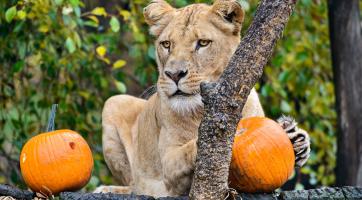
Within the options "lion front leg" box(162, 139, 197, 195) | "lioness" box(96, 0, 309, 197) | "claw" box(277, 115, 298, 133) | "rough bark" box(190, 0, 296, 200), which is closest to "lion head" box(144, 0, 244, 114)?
"lioness" box(96, 0, 309, 197)

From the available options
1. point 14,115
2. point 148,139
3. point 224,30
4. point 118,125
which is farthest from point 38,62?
point 224,30

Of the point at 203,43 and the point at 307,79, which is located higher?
the point at 203,43

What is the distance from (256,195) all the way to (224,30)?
1.25 meters

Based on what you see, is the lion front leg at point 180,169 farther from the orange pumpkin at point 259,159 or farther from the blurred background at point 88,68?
the blurred background at point 88,68

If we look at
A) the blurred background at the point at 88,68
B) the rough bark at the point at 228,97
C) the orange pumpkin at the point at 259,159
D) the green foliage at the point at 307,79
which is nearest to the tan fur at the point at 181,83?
the orange pumpkin at the point at 259,159

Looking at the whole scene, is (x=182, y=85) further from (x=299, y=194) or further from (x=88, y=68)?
(x=88, y=68)

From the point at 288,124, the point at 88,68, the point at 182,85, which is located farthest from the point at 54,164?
the point at 88,68

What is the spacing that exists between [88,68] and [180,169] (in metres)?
3.21

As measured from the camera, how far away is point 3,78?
7.83 metres

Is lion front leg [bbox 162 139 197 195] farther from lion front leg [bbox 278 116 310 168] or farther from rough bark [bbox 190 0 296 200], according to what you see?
rough bark [bbox 190 0 296 200]

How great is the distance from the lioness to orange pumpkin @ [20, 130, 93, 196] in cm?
46

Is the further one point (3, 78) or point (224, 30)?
point (3, 78)

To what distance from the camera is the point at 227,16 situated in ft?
17.4

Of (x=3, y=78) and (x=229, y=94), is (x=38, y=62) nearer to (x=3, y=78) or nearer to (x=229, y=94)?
(x=3, y=78)
